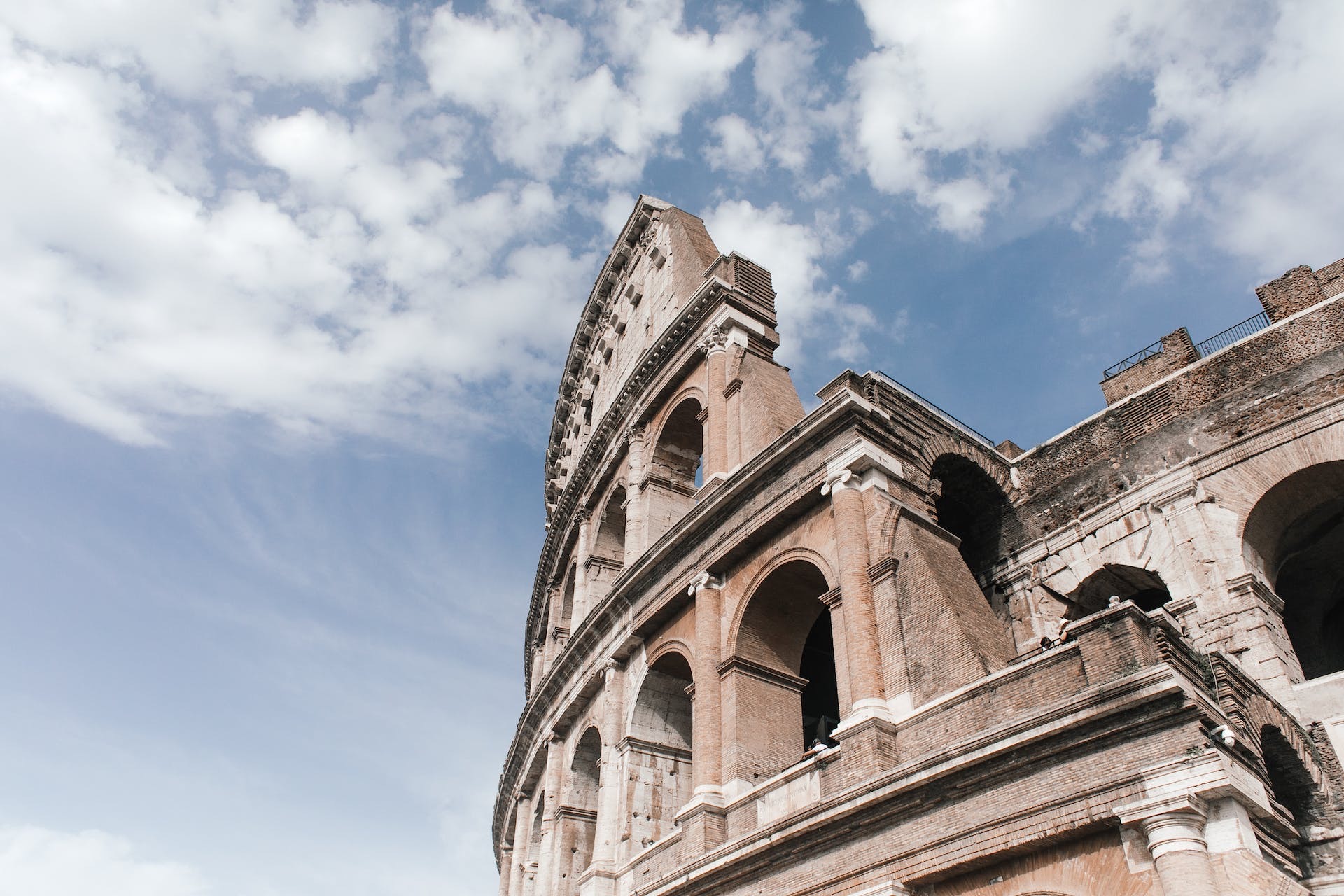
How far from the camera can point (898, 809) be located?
10172mm

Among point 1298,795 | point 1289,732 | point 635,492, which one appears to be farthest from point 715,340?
point 1298,795

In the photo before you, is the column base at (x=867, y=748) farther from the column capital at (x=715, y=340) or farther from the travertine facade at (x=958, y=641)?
the column capital at (x=715, y=340)

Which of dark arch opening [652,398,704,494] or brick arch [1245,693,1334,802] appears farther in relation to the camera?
dark arch opening [652,398,704,494]

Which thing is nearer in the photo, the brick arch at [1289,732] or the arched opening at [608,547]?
the brick arch at [1289,732]

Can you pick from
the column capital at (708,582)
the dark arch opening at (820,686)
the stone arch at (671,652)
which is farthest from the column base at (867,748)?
the dark arch opening at (820,686)

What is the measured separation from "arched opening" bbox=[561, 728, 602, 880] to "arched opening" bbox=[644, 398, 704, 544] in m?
3.98

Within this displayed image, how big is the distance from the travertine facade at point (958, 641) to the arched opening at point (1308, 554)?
4cm

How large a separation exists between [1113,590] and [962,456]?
2693 mm

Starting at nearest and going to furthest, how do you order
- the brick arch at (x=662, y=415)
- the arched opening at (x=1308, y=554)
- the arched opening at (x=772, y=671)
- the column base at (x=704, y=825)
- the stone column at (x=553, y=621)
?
1. the arched opening at (x=1308, y=554)
2. the column base at (x=704, y=825)
3. the arched opening at (x=772, y=671)
4. the brick arch at (x=662, y=415)
5. the stone column at (x=553, y=621)

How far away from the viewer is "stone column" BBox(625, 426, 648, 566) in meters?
Answer: 18.6

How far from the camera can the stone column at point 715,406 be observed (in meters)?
16.8

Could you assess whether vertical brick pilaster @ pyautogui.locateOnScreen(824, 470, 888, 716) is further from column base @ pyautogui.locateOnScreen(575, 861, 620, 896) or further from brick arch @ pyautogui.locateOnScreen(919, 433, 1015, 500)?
column base @ pyautogui.locateOnScreen(575, 861, 620, 896)

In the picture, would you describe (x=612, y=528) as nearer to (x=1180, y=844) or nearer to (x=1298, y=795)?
(x=1298, y=795)

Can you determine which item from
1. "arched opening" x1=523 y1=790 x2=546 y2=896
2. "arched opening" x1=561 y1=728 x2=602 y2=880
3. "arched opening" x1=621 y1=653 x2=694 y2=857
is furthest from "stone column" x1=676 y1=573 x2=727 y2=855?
"arched opening" x1=523 y1=790 x2=546 y2=896
